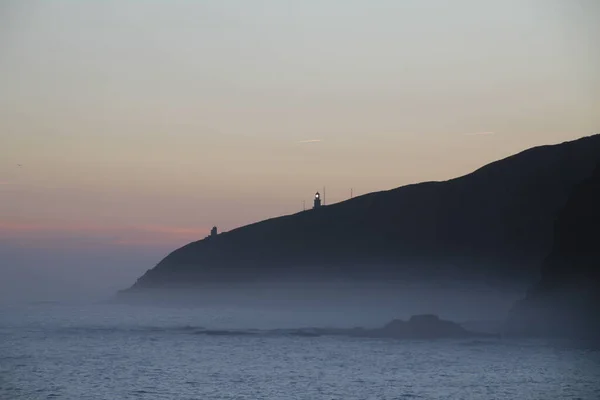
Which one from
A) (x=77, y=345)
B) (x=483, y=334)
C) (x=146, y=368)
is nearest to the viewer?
(x=146, y=368)

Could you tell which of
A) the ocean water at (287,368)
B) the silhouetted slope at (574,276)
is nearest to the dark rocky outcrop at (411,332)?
the ocean water at (287,368)

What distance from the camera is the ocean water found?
61.0 metres

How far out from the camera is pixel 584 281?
95688mm

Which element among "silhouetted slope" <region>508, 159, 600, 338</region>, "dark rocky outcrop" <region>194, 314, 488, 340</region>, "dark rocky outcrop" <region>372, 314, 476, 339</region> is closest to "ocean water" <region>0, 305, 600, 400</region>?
"silhouetted slope" <region>508, 159, 600, 338</region>

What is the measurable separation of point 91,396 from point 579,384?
31.6 m

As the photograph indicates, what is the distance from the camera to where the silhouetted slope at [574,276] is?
9562 cm

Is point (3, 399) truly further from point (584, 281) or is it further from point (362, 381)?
point (584, 281)

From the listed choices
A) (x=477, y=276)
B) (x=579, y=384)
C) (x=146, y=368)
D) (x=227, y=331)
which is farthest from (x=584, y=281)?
(x=477, y=276)

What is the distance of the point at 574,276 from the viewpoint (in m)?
97.6

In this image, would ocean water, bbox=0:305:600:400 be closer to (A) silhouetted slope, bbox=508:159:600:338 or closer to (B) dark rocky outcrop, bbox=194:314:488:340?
(A) silhouetted slope, bbox=508:159:600:338

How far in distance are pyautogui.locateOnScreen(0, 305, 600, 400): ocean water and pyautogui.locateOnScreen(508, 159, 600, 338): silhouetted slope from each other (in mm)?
3583

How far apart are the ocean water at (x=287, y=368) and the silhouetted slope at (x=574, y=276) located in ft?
11.8

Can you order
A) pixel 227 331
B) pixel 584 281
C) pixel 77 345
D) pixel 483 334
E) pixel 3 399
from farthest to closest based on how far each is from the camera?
pixel 227 331, pixel 483 334, pixel 77 345, pixel 584 281, pixel 3 399

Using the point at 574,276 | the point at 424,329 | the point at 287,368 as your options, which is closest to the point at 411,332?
the point at 424,329
